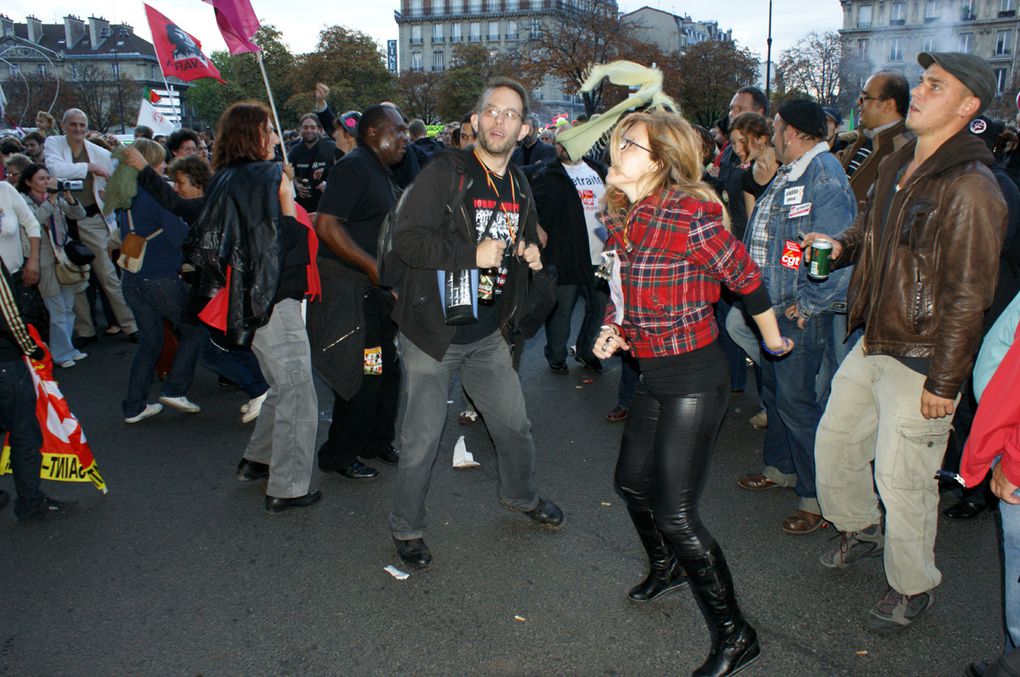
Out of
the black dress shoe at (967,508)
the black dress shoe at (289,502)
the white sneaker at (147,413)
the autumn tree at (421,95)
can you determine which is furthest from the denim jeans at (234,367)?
the autumn tree at (421,95)

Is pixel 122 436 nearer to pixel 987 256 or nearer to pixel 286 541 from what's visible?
pixel 286 541

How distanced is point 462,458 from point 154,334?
2.85 meters

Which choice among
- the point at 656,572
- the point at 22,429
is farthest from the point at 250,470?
the point at 656,572

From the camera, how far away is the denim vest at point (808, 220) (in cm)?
386

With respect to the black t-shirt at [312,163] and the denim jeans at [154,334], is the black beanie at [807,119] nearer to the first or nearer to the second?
the denim jeans at [154,334]

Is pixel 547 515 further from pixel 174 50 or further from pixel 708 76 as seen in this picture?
pixel 708 76

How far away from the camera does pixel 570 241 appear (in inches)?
258

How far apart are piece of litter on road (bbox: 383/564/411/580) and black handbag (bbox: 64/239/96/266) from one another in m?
5.86

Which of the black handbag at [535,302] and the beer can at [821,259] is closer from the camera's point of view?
the beer can at [821,259]

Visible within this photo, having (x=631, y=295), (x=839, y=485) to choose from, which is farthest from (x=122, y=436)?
(x=839, y=485)

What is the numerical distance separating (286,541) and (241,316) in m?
1.21

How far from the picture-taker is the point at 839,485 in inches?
139

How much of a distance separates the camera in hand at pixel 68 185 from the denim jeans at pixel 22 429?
4429mm

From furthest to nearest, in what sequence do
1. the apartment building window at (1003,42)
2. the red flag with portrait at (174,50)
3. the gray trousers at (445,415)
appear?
the apartment building window at (1003,42) < the red flag with portrait at (174,50) < the gray trousers at (445,415)
